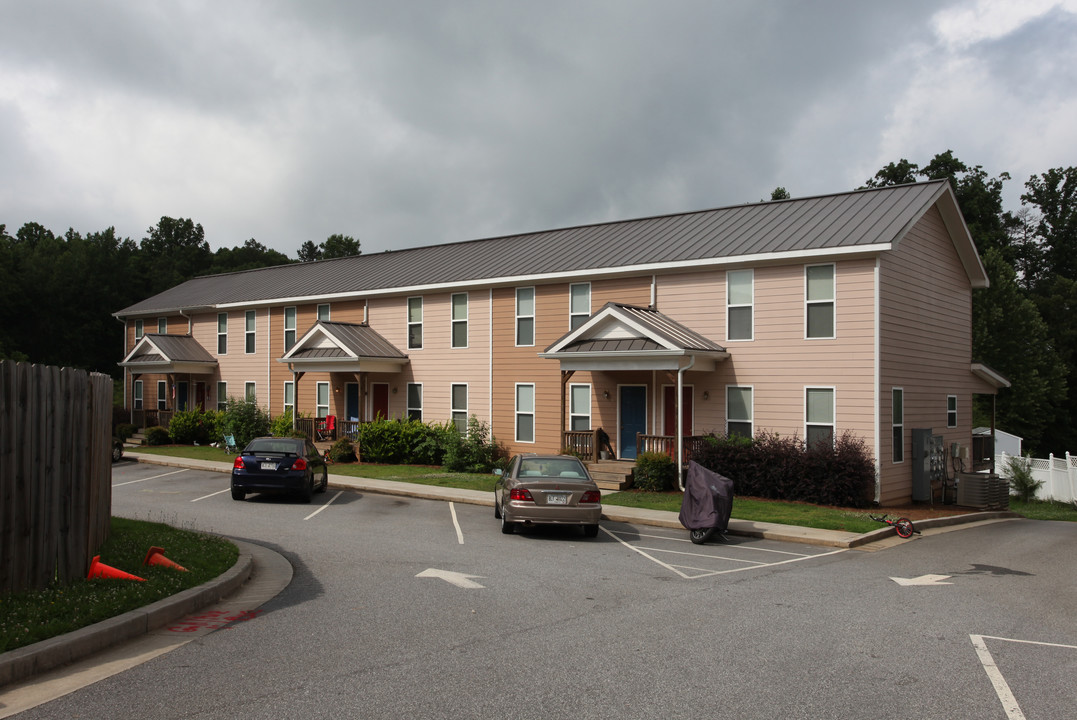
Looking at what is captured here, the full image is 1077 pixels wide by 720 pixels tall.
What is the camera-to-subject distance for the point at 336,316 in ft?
108

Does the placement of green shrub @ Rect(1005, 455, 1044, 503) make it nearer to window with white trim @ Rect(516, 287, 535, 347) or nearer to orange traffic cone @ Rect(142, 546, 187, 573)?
window with white trim @ Rect(516, 287, 535, 347)

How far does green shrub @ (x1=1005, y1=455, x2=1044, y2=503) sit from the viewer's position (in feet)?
101

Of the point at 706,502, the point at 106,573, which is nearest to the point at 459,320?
the point at 706,502

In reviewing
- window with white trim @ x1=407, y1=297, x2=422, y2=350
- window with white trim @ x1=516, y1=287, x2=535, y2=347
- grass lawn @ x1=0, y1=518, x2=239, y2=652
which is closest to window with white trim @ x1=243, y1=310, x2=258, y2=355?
window with white trim @ x1=407, y1=297, x2=422, y2=350

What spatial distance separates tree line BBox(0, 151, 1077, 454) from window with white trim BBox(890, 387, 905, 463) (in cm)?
3011

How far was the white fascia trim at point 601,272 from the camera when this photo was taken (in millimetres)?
20188

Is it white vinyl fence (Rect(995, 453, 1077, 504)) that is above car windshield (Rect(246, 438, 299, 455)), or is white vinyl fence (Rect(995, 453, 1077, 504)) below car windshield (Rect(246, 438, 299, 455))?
below

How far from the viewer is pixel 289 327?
34.6 metres

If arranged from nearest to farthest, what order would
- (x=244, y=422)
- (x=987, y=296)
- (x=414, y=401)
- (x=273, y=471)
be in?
(x=273, y=471)
(x=414, y=401)
(x=244, y=422)
(x=987, y=296)

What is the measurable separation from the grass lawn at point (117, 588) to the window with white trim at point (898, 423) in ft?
51.7

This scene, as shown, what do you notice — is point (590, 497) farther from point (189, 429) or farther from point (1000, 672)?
point (189, 429)

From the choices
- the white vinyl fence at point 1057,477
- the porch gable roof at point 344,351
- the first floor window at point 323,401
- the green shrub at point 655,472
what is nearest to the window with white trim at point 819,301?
the green shrub at point 655,472

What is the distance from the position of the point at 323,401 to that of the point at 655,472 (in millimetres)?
16215

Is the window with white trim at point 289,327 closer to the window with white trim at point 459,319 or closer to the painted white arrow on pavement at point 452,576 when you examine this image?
the window with white trim at point 459,319
